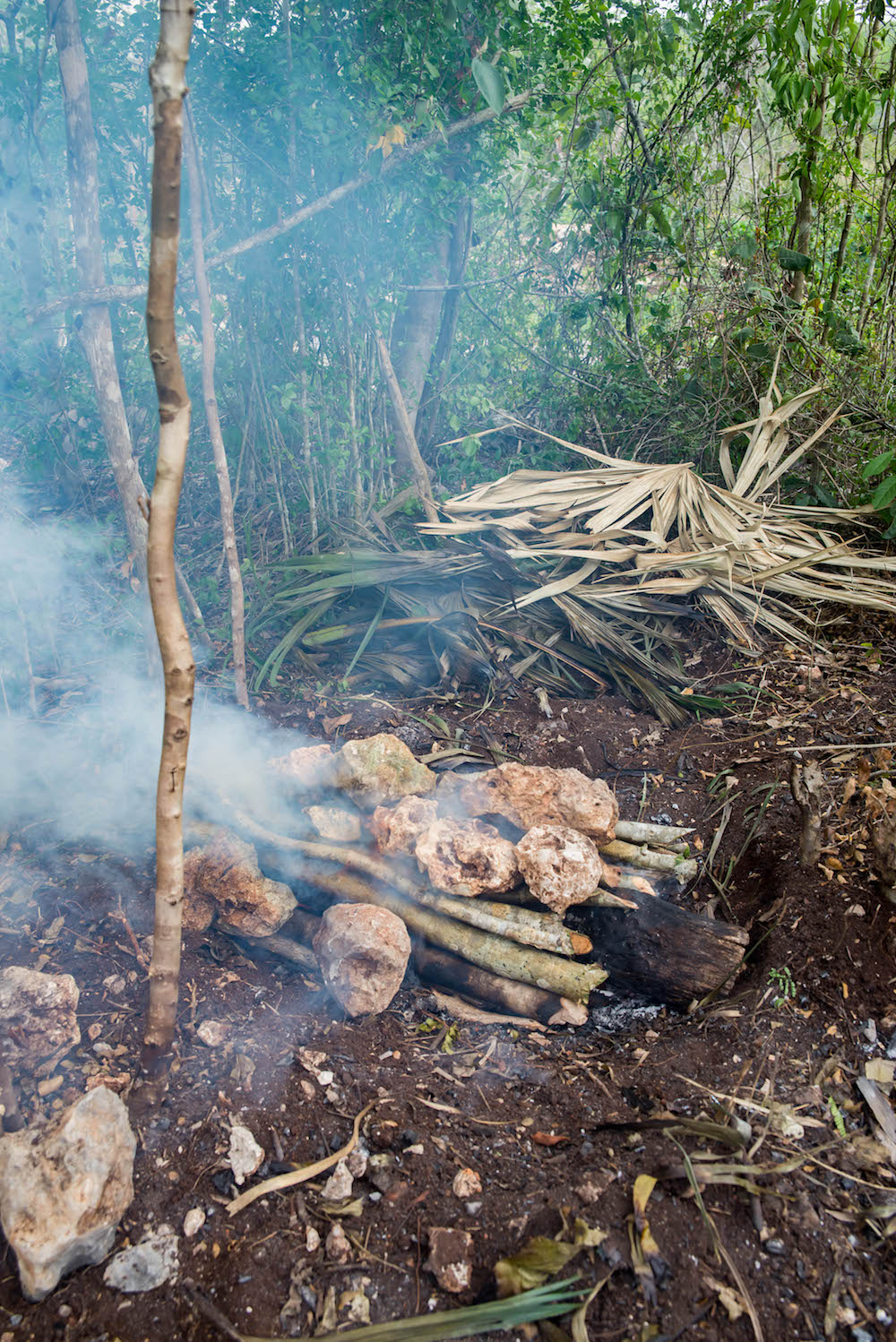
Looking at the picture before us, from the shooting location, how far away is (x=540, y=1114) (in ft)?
6.73

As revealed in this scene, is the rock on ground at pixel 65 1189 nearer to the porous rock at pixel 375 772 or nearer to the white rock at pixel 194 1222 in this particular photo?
the white rock at pixel 194 1222

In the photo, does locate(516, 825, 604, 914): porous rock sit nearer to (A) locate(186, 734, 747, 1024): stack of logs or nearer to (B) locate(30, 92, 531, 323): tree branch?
(A) locate(186, 734, 747, 1024): stack of logs

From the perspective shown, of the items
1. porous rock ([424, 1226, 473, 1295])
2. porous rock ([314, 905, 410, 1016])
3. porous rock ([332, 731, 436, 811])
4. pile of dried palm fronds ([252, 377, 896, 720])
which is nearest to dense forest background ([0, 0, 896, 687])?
pile of dried palm fronds ([252, 377, 896, 720])

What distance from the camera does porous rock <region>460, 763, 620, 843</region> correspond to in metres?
2.70

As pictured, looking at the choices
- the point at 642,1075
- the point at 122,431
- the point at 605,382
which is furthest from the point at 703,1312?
the point at 605,382

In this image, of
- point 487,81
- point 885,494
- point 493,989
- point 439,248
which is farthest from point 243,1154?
point 439,248

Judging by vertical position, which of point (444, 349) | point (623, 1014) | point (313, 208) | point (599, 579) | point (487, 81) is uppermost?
point (487, 81)

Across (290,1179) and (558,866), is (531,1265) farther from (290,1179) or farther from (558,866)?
(558,866)

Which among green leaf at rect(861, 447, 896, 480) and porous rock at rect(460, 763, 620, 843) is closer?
porous rock at rect(460, 763, 620, 843)

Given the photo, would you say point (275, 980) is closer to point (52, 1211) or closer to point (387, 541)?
point (52, 1211)

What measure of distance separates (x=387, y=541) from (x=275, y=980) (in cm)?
285

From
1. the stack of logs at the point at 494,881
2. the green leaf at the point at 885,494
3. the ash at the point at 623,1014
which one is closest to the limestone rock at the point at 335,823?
the stack of logs at the point at 494,881

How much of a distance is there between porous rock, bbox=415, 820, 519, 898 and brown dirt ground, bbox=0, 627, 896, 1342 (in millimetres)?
390

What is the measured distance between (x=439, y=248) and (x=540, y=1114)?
5423mm
